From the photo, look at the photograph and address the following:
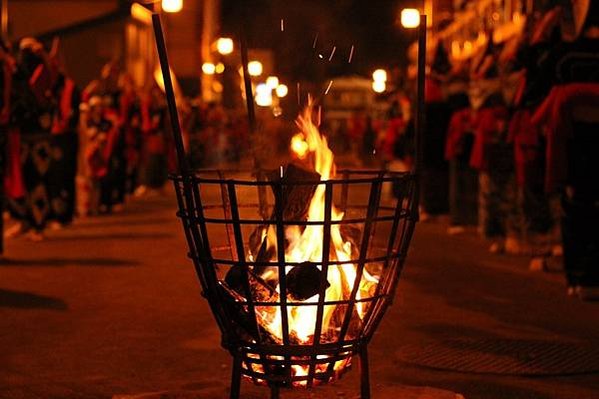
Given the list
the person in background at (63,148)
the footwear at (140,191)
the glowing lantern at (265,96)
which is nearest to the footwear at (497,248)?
the glowing lantern at (265,96)

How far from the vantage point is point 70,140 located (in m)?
14.1

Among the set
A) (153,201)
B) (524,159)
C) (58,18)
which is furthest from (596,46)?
(58,18)

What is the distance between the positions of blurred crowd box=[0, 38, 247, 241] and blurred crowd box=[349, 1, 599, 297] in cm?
442

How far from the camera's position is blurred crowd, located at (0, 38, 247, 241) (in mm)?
11289

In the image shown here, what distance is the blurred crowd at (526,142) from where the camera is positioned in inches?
308

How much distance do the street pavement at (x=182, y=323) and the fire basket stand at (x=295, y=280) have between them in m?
0.52

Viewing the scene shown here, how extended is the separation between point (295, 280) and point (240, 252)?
0.84ft

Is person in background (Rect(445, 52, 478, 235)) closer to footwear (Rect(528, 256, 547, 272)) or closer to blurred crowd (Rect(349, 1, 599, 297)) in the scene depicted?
blurred crowd (Rect(349, 1, 599, 297))

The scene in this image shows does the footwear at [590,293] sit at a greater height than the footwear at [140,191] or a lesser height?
greater

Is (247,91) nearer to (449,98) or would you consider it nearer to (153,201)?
(449,98)

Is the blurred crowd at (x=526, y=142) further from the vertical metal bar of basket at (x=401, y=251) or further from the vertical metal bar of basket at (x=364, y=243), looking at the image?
the vertical metal bar of basket at (x=364, y=243)

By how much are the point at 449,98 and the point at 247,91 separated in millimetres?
9088

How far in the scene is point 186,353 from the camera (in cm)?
619

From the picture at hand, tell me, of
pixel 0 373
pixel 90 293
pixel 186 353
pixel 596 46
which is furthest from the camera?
pixel 90 293
